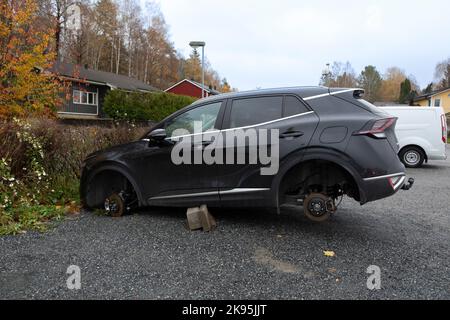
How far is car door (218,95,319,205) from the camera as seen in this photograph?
3.65 m

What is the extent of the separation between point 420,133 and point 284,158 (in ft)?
28.6

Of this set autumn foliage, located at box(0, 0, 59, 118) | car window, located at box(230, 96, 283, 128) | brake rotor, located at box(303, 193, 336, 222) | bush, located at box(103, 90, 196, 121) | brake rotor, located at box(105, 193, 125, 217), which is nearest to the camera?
brake rotor, located at box(303, 193, 336, 222)

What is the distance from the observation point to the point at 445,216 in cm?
488

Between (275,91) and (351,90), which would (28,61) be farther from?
(351,90)

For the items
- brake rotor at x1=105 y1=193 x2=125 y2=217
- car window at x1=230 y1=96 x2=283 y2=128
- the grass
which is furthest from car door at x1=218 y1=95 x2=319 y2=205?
the grass

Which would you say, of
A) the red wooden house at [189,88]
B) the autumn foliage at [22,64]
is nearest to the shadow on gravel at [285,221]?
the autumn foliage at [22,64]

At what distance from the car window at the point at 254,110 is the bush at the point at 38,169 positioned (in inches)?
109

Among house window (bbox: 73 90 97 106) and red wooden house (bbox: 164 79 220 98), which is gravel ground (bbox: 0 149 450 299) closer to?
house window (bbox: 73 90 97 106)

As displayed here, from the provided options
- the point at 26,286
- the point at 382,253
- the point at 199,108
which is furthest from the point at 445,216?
the point at 26,286

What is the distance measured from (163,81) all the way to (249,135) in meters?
59.3

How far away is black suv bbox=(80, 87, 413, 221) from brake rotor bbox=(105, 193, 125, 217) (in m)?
0.01

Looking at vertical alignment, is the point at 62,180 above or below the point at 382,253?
above

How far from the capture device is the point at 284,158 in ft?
12.0

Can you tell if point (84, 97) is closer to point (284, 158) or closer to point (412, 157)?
point (412, 157)
